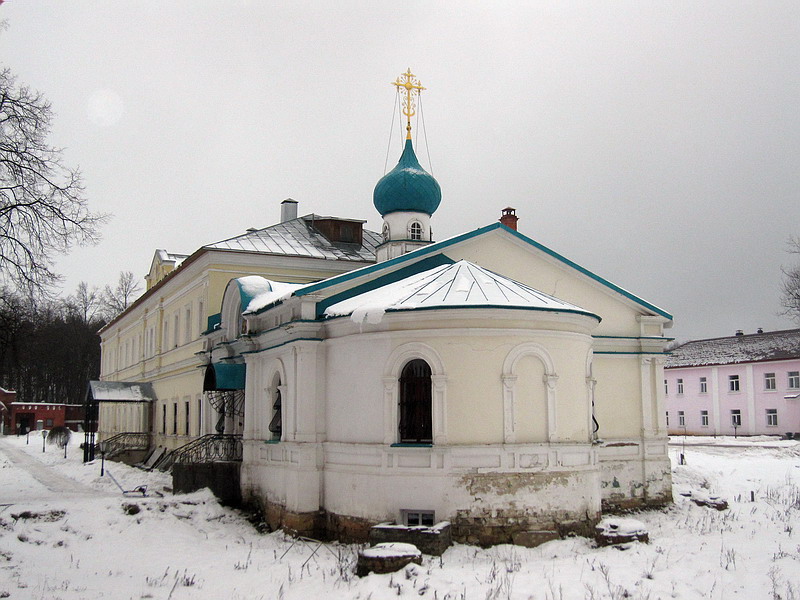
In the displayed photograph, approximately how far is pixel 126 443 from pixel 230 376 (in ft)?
50.1

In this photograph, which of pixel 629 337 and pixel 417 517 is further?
pixel 629 337

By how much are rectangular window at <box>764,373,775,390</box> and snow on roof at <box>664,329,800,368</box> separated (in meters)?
0.87

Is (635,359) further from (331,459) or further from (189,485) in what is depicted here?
(189,485)

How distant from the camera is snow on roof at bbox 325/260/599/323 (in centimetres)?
1334

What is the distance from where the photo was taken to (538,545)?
12.8 m

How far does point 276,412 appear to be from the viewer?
53.4 ft

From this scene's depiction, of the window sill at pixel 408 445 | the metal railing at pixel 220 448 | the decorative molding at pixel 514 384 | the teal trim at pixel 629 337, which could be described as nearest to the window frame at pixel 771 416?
the teal trim at pixel 629 337

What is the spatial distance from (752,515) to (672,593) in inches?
276

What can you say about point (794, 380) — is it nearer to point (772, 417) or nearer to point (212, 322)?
point (772, 417)

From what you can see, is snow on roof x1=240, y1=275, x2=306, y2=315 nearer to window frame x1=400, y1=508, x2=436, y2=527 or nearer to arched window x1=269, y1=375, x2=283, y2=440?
arched window x1=269, y1=375, x2=283, y2=440

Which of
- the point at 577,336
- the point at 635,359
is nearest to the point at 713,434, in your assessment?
the point at 635,359

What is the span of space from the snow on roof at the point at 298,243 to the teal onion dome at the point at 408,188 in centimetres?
336

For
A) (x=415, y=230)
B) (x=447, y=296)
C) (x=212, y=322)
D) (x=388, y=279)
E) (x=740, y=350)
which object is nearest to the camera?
(x=447, y=296)

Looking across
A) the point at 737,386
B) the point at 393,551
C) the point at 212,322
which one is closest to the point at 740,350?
the point at 737,386
